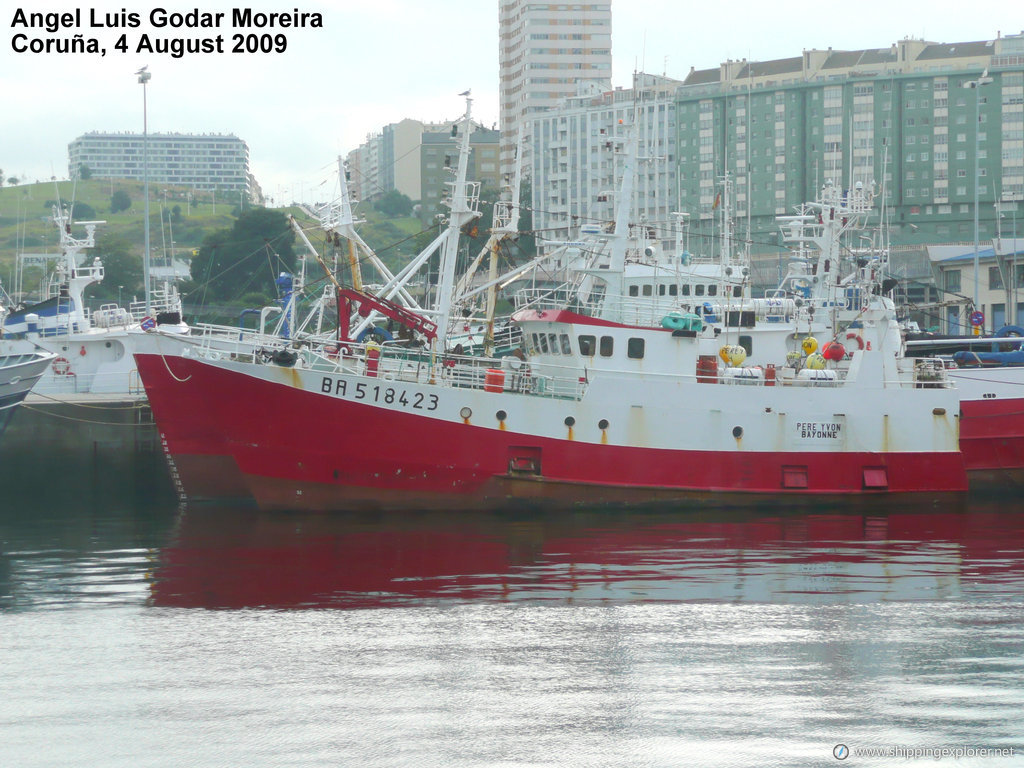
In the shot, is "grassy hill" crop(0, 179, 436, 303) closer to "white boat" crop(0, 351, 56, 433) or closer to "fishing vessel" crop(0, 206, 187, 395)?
"fishing vessel" crop(0, 206, 187, 395)

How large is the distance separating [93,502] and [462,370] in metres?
10.4

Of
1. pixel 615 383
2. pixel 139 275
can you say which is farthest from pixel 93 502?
pixel 139 275

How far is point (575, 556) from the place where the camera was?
20.9 metres

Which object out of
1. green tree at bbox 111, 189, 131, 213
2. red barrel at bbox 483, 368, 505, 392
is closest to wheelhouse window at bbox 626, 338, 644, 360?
red barrel at bbox 483, 368, 505, 392

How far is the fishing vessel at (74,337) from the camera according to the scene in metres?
35.9

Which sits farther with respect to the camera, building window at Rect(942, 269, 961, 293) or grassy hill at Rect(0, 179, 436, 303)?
grassy hill at Rect(0, 179, 436, 303)

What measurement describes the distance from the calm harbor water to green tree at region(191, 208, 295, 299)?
62.2m

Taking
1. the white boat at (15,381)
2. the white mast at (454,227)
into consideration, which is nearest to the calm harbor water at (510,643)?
the white mast at (454,227)

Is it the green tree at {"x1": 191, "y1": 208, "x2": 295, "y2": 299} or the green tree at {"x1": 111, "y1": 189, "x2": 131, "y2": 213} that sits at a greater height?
the green tree at {"x1": 111, "y1": 189, "x2": 131, "y2": 213}

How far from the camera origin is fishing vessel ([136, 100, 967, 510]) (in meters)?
25.1

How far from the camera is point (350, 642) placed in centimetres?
1502

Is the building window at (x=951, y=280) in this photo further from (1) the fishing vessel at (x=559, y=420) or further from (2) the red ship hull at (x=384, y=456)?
(2) the red ship hull at (x=384, y=456)

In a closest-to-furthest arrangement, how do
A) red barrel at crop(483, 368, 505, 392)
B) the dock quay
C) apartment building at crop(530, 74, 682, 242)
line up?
red barrel at crop(483, 368, 505, 392)
the dock quay
apartment building at crop(530, 74, 682, 242)

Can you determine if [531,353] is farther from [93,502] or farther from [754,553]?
[93,502]
